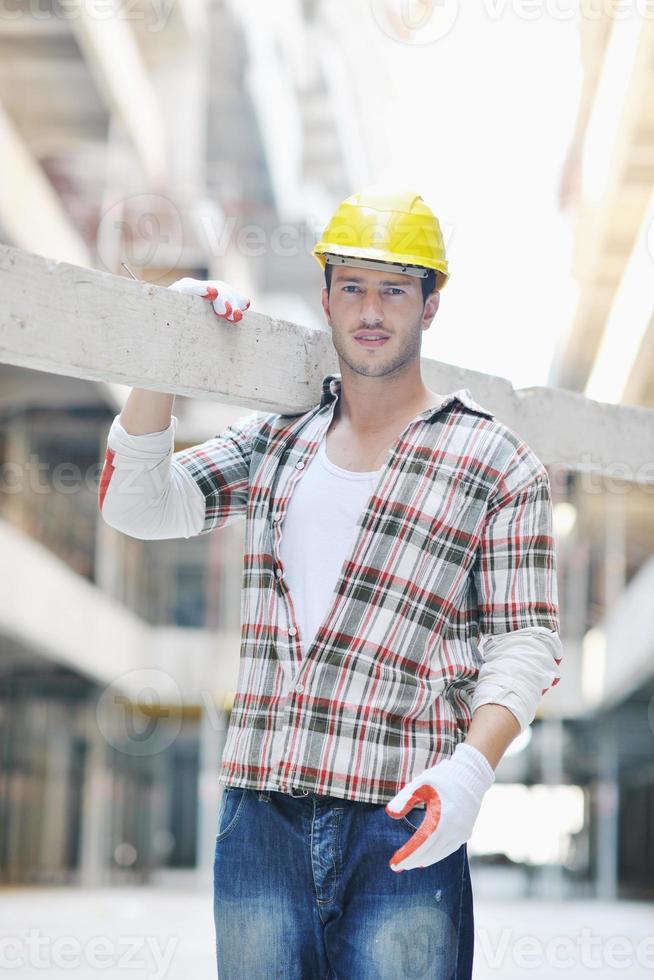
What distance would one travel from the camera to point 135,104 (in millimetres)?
18203

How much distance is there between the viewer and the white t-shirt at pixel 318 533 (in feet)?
8.30

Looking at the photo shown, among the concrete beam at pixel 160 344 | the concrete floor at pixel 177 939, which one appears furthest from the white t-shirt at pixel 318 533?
the concrete floor at pixel 177 939

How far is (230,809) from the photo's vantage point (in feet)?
8.21

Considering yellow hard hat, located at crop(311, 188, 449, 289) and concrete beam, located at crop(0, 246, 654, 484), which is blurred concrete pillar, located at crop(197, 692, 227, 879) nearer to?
concrete beam, located at crop(0, 246, 654, 484)

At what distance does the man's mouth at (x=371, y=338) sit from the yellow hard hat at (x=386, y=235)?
0.13 meters

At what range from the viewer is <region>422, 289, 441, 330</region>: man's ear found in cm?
273

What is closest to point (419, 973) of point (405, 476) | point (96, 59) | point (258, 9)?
point (405, 476)

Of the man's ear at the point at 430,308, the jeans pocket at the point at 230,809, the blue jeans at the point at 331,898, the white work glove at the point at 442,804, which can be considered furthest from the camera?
the man's ear at the point at 430,308

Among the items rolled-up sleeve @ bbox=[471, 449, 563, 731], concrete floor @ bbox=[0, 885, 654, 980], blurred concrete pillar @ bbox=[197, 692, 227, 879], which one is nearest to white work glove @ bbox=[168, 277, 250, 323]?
rolled-up sleeve @ bbox=[471, 449, 563, 731]

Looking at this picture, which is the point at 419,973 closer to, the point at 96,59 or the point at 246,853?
the point at 246,853

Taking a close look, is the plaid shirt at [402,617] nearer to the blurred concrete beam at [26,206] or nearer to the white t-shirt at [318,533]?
the white t-shirt at [318,533]

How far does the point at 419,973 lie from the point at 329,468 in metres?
0.92

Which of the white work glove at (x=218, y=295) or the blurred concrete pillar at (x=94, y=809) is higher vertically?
the white work glove at (x=218, y=295)

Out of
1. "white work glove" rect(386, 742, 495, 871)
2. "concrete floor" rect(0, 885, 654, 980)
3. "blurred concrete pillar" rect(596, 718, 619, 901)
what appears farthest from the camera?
"blurred concrete pillar" rect(596, 718, 619, 901)
